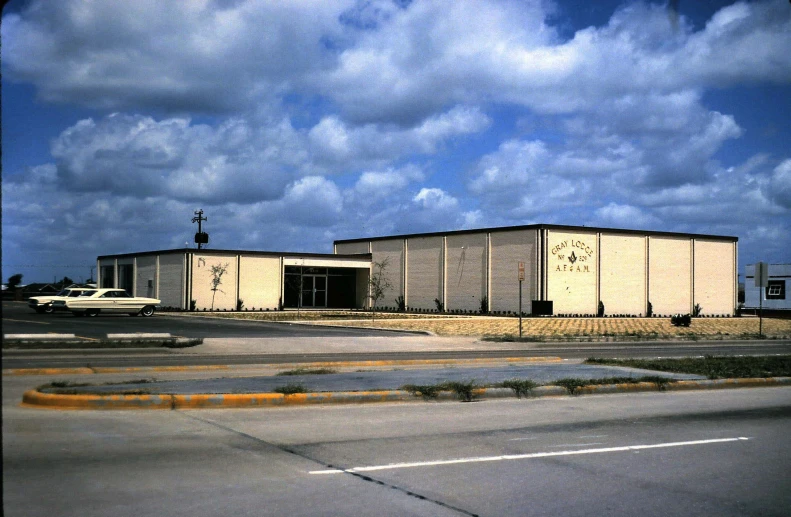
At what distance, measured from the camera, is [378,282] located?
212 feet

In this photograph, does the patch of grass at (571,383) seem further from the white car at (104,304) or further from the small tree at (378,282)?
the small tree at (378,282)

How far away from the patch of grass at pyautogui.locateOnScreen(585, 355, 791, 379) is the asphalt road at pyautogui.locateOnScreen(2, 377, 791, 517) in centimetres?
441

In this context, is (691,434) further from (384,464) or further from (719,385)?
(719,385)

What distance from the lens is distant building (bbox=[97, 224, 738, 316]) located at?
53.7 m

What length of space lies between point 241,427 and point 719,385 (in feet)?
33.0

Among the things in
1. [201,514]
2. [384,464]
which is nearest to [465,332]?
[384,464]

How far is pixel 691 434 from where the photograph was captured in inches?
388

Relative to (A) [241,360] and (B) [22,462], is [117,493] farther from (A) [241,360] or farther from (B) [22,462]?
(A) [241,360]

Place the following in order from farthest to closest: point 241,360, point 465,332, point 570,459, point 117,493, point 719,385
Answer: point 465,332 → point 241,360 → point 719,385 → point 570,459 → point 117,493

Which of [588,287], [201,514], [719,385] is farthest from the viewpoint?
[588,287]

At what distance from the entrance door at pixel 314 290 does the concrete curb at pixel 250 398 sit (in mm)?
51097

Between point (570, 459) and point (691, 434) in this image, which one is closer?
point (570, 459)

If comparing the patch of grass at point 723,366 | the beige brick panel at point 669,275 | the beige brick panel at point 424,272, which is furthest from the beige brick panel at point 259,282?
the patch of grass at point 723,366

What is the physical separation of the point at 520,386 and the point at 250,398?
15.6 ft
